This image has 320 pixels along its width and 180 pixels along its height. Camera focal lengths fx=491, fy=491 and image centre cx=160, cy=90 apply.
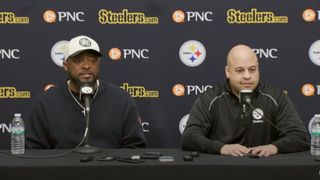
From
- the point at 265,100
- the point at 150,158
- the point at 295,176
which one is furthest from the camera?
the point at 265,100

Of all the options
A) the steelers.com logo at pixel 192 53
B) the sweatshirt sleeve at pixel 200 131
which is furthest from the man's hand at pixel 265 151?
the steelers.com logo at pixel 192 53

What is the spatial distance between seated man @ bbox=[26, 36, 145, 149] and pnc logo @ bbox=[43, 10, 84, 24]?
1.87 feet

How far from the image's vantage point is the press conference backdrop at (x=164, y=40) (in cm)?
377

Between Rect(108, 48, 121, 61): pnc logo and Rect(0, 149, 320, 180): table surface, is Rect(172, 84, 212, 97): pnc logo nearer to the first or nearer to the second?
Rect(108, 48, 121, 61): pnc logo

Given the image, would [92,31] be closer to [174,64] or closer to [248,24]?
[174,64]

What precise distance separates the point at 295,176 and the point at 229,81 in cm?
101

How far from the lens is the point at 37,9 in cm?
377

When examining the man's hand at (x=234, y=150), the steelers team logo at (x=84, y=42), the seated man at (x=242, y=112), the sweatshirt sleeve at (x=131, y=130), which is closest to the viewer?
the man's hand at (x=234, y=150)

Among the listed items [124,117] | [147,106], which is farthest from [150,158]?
[147,106]

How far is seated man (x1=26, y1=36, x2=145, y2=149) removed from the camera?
10.5 ft

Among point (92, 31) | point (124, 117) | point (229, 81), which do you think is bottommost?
point (124, 117)

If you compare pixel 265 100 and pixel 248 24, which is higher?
pixel 248 24

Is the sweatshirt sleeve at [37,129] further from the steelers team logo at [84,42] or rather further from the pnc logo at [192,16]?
the pnc logo at [192,16]

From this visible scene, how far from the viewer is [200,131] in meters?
2.91
